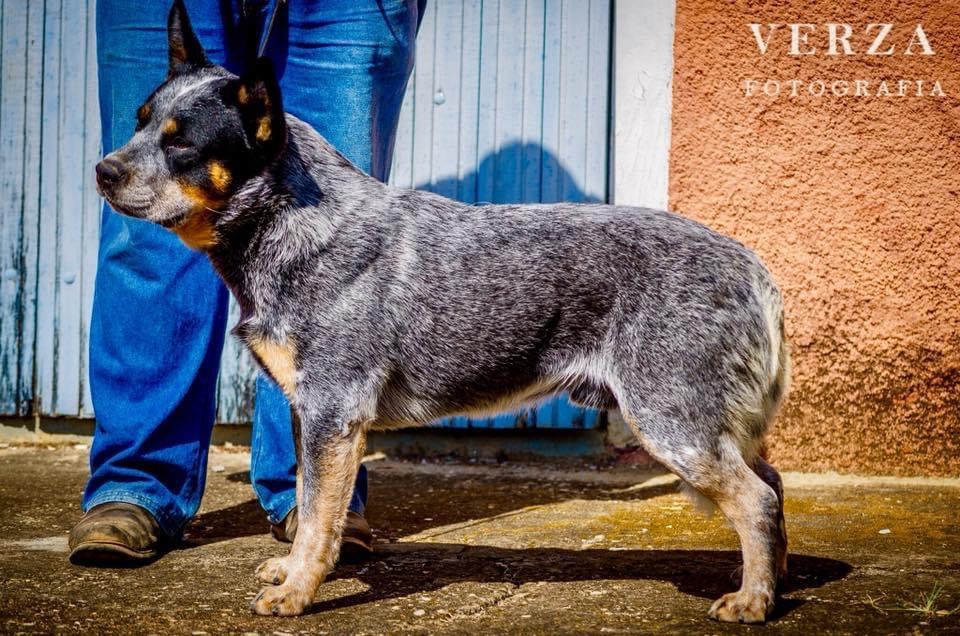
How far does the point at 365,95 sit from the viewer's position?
11.7 feet

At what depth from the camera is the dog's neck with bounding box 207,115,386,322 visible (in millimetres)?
2912

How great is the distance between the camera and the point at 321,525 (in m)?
2.83

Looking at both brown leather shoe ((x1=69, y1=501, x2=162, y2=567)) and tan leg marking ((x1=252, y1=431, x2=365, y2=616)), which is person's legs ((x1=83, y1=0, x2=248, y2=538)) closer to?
brown leather shoe ((x1=69, y1=501, x2=162, y2=567))

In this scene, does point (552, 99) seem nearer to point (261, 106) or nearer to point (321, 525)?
point (261, 106)

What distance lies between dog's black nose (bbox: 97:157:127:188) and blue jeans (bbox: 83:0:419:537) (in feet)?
1.98

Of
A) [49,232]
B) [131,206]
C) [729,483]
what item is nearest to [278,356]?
[131,206]

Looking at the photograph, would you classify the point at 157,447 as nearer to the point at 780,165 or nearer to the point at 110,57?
the point at 110,57

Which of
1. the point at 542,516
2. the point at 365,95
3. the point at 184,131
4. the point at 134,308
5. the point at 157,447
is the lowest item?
the point at 542,516

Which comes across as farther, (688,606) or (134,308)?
(134,308)

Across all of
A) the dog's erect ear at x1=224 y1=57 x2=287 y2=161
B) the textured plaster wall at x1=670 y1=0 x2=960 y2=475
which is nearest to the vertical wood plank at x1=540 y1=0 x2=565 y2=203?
the textured plaster wall at x1=670 y1=0 x2=960 y2=475

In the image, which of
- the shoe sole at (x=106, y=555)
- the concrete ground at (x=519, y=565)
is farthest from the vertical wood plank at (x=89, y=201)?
the shoe sole at (x=106, y=555)

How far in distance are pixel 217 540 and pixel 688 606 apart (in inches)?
67.4

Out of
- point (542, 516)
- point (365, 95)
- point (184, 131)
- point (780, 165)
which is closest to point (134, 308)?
point (184, 131)

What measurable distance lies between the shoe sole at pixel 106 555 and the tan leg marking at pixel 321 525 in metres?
0.60
